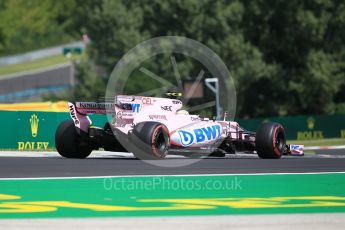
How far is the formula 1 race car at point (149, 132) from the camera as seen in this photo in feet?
68.8

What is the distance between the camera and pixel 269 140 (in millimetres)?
22750

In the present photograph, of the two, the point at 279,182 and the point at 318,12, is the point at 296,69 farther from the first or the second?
the point at 279,182

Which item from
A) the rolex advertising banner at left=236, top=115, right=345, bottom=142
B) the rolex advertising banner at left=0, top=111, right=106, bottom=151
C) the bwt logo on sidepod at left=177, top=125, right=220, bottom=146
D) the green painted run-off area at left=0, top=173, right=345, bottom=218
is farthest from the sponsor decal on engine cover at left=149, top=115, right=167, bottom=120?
the rolex advertising banner at left=236, top=115, right=345, bottom=142

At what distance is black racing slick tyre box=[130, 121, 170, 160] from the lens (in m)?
20.5

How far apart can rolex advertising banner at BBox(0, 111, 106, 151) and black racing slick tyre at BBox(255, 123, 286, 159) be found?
28.3 ft

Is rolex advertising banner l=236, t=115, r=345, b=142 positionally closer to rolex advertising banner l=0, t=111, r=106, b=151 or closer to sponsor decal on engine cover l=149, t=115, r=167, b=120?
rolex advertising banner l=0, t=111, r=106, b=151

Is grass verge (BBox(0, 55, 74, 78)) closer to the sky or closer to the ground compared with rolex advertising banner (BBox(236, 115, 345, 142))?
closer to the sky

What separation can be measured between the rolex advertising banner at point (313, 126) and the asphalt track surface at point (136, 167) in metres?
28.7

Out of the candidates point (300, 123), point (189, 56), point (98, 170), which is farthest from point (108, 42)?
point (98, 170)

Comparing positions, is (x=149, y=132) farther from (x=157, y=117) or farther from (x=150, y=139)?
(x=157, y=117)

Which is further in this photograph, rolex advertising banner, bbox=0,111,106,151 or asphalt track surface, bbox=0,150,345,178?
rolex advertising banner, bbox=0,111,106,151

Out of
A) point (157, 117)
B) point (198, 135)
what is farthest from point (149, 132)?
point (198, 135)

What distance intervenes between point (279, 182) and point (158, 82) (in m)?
55.3

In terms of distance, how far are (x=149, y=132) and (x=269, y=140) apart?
3808 mm
